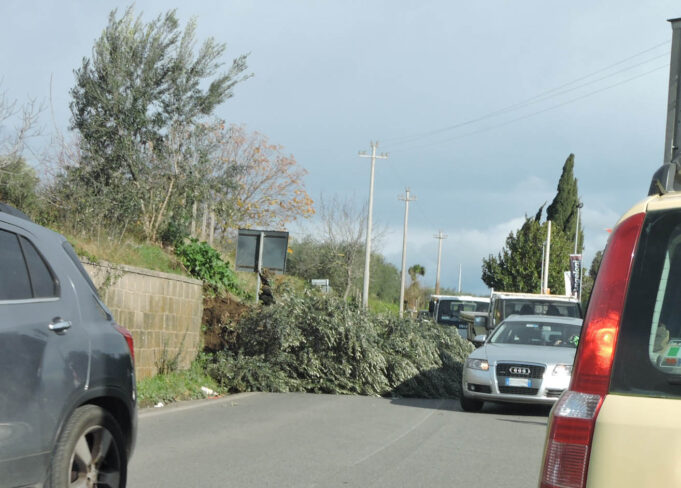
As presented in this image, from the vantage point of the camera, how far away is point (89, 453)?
198 inches

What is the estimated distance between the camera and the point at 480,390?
1383 centimetres

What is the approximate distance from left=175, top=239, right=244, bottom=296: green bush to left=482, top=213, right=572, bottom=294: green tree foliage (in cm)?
5328

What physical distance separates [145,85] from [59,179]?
10.4ft

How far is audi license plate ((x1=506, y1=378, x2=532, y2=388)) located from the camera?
13633 millimetres

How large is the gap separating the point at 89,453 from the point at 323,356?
37.3ft

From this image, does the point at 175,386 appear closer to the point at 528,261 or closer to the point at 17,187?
the point at 17,187

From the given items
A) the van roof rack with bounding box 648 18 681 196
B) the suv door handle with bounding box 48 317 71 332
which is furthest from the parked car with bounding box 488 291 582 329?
the suv door handle with bounding box 48 317 71 332

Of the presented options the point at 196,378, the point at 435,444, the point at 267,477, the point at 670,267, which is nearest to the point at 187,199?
the point at 196,378

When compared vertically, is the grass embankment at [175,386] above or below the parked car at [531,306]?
below

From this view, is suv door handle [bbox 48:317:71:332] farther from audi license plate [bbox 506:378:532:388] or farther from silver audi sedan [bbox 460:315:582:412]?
audi license plate [bbox 506:378:532:388]

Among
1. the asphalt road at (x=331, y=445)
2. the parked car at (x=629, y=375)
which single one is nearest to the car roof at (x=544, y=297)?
the asphalt road at (x=331, y=445)

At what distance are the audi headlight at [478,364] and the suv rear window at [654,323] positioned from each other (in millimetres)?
11340

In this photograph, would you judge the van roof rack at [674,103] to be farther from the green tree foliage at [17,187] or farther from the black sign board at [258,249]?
the green tree foliage at [17,187]

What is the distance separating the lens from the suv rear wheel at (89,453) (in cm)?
468
